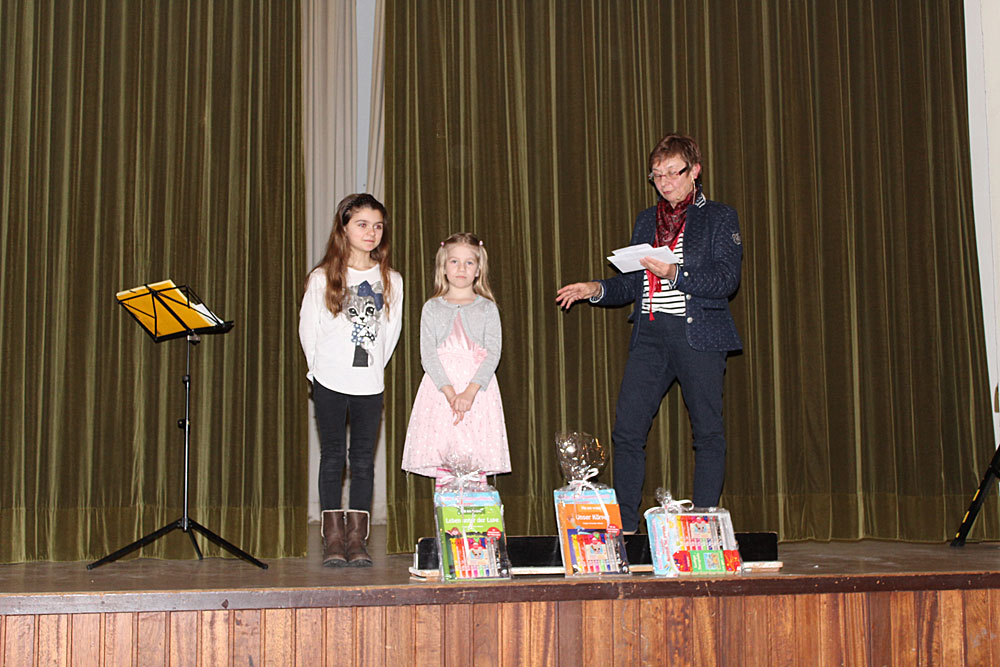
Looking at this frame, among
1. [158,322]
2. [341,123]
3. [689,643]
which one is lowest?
[689,643]

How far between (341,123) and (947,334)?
2.87m

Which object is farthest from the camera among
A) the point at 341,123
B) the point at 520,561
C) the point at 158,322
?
the point at 341,123

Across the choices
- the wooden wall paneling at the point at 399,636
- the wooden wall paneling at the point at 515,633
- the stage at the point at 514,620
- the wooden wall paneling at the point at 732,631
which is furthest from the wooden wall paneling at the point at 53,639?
the wooden wall paneling at the point at 732,631

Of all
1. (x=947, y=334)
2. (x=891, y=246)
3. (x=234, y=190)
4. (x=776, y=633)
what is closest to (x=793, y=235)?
(x=891, y=246)

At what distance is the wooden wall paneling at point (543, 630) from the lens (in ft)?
7.96

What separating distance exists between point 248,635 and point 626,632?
96 centimetres

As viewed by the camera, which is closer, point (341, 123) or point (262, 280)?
point (262, 280)

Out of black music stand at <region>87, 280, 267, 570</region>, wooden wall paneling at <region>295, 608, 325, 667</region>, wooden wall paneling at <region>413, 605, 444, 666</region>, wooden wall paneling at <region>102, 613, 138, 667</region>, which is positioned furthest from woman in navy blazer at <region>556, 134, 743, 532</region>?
wooden wall paneling at <region>102, 613, 138, 667</region>

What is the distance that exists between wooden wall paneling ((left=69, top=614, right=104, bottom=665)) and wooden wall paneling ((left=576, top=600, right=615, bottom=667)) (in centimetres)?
120

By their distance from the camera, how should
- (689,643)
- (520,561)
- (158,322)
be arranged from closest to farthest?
(689,643)
(520,561)
(158,322)

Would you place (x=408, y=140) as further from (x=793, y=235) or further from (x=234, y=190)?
(x=793, y=235)

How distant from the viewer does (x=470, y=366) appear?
328 cm

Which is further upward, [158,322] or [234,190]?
[234,190]

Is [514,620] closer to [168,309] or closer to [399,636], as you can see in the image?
[399,636]
